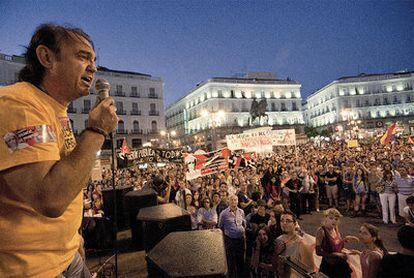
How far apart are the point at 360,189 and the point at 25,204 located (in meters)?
12.5

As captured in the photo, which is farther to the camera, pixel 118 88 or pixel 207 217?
pixel 118 88

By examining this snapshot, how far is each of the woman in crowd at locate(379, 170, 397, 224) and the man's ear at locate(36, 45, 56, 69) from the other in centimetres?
1153

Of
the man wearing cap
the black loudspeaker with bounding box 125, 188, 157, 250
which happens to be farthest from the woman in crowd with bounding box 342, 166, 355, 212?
the black loudspeaker with bounding box 125, 188, 157, 250

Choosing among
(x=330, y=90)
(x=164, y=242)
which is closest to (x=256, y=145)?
(x=164, y=242)

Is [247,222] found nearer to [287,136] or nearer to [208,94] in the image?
[287,136]

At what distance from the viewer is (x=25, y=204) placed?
1.14 m

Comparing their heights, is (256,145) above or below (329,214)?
above

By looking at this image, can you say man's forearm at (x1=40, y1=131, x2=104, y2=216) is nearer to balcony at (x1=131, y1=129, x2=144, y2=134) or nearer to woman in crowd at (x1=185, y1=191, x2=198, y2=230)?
woman in crowd at (x1=185, y1=191, x2=198, y2=230)

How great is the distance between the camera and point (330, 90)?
3221 inches

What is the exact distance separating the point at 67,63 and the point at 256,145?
1514cm

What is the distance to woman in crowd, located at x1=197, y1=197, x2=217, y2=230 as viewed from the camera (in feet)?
25.0

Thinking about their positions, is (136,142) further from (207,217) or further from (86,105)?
(207,217)

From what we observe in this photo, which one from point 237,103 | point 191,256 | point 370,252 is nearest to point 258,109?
point 237,103

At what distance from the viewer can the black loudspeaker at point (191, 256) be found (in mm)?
1683
